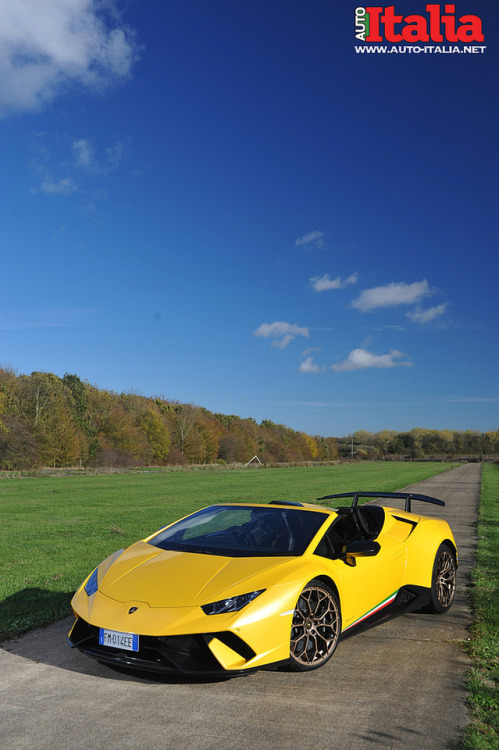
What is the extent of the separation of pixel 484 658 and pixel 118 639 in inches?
120

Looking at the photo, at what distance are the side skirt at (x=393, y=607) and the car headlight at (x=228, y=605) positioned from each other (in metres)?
1.20

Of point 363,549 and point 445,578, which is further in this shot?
point 445,578

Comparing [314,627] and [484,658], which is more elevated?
[314,627]

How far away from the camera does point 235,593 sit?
4.24m

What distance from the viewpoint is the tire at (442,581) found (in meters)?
6.23

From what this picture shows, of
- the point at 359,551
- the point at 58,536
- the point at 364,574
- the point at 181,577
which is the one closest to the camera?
the point at 181,577

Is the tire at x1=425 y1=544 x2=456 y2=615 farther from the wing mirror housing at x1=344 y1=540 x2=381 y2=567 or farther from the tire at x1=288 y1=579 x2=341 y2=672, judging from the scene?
the tire at x1=288 y1=579 x2=341 y2=672

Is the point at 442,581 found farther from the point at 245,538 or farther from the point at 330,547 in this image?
the point at 245,538

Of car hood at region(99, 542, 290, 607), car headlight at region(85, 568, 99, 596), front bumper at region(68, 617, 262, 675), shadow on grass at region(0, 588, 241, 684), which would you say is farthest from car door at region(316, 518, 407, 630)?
car headlight at region(85, 568, 99, 596)

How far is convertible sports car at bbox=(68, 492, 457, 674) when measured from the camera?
4027 mm

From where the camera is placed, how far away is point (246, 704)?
3947 mm

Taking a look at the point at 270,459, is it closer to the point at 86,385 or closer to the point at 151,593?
the point at 86,385

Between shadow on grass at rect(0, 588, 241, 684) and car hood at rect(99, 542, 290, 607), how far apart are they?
520 mm

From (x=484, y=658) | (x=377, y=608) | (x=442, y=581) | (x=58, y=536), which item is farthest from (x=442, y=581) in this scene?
(x=58, y=536)
